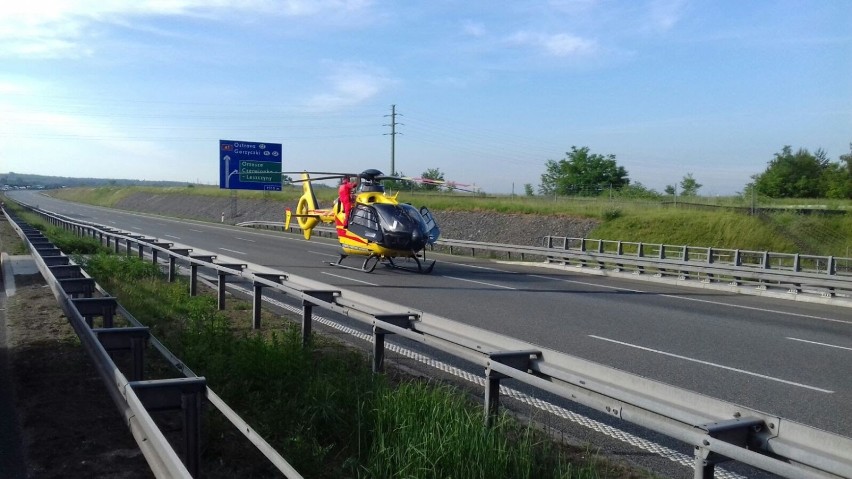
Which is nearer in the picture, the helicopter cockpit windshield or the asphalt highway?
the asphalt highway

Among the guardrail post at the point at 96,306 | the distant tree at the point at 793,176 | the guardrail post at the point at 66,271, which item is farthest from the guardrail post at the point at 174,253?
the distant tree at the point at 793,176

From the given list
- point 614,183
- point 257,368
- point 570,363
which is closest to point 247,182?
point 257,368

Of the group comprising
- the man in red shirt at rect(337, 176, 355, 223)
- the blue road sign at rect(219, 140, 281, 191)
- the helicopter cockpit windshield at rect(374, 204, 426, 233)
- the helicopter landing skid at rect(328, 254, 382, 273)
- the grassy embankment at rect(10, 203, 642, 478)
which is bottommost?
the helicopter landing skid at rect(328, 254, 382, 273)

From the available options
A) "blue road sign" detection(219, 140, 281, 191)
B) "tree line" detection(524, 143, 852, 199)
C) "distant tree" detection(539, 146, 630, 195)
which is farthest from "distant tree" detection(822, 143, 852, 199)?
"blue road sign" detection(219, 140, 281, 191)

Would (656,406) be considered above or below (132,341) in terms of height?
above

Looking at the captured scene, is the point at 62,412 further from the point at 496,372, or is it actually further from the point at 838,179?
the point at 838,179

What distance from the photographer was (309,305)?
9023 millimetres

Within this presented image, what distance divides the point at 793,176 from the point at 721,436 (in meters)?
57.4

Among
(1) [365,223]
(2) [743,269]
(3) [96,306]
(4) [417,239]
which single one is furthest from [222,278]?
(2) [743,269]

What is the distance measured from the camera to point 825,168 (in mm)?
55312

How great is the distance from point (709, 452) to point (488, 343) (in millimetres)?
2790

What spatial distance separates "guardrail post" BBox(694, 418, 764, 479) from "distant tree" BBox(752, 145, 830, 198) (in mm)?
54190

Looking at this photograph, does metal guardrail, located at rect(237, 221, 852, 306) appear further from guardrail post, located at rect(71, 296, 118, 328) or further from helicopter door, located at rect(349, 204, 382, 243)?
guardrail post, located at rect(71, 296, 118, 328)

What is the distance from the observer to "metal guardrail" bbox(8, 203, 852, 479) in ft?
11.9
